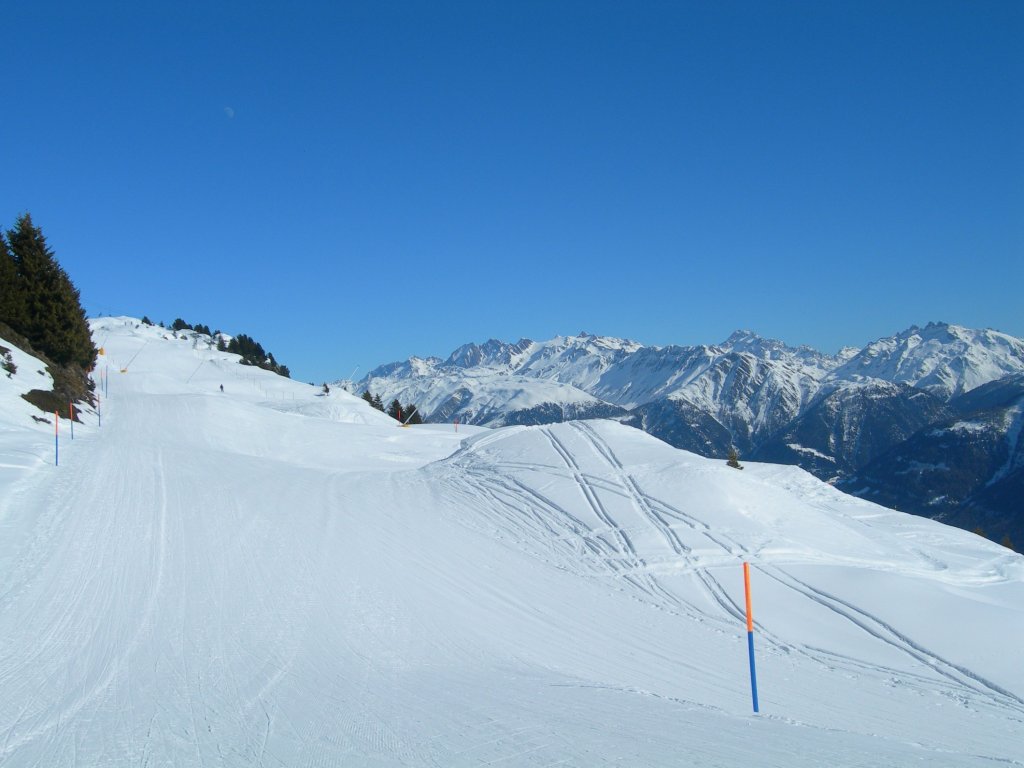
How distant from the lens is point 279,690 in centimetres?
759

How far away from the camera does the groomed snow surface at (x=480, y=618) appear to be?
251 inches

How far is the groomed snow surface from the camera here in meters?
6.38

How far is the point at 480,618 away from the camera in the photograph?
11.7 m

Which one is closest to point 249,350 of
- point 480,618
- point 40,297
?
point 40,297

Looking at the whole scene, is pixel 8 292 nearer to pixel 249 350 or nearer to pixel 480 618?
pixel 480 618

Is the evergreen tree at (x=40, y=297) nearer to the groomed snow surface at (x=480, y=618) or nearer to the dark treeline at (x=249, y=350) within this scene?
the groomed snow surface at (x=480, y=618)

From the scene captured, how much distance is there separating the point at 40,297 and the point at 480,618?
34.3 m

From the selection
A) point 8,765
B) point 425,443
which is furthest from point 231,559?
point 425,443

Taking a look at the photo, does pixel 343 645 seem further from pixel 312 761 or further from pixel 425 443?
pixel 425 443

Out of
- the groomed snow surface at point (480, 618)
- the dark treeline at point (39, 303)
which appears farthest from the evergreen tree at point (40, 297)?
the groomed snow surface at point (480, 618)

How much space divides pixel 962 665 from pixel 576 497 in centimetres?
1064

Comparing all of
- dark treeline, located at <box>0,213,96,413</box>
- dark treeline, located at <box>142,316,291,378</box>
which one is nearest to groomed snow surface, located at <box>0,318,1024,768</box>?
dark treeline, located at <box>0,213,96,413</box>

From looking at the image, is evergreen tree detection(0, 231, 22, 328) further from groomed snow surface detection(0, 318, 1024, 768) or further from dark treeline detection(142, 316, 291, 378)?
dark treeline detection(142, 316, 291, 378)

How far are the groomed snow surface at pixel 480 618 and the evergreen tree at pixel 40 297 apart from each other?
1163 cm
